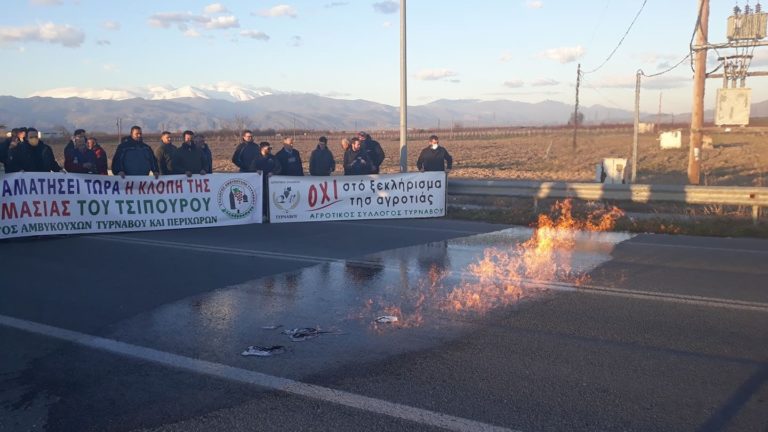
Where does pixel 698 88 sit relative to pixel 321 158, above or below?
above

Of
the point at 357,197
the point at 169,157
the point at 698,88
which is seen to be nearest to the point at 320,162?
the point at 357,197

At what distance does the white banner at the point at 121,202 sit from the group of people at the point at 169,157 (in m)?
0.41

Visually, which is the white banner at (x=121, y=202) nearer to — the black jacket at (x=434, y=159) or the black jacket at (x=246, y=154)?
the black jacket at (x=246, y=154)

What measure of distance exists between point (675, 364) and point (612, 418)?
1269 millimetres

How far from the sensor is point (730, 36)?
2034cm

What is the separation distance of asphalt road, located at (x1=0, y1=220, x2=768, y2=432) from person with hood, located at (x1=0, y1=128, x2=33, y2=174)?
3.52 metres

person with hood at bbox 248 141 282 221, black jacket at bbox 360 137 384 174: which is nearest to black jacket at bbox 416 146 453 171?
black jacket at bbox 360 137 384 174

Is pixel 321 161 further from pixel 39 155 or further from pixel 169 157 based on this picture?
pixel 39 155

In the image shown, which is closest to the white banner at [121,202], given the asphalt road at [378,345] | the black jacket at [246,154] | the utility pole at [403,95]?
the black jacket at [246,154]

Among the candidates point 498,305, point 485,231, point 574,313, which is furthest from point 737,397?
point 485,231

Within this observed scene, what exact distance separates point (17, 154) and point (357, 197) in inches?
260

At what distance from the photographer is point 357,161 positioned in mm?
15281

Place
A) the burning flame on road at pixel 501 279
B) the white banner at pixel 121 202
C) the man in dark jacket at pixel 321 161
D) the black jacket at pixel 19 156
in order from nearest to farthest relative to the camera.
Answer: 1. the burning flame on road at pixel 501 279
2. the white banner at pixel 121 202
3. the black jacket at pixel 19 156
4. the man in dark jacket at pixel 321 161

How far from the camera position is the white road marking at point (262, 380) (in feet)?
14.2
